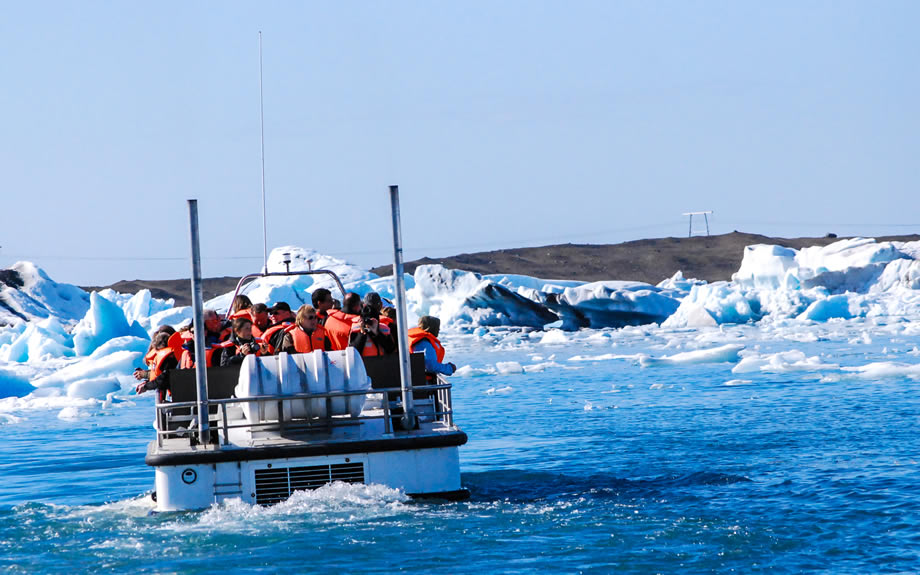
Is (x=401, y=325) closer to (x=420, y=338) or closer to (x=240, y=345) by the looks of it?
(x=420, y=338)

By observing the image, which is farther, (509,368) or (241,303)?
(509,368)

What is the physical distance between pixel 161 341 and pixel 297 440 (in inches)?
61.8

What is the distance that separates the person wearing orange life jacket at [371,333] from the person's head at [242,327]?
2.27 ft

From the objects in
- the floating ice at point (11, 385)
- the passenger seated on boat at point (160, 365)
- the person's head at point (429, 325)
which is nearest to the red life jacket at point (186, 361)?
the passenger seated on boat at point (160, 365)

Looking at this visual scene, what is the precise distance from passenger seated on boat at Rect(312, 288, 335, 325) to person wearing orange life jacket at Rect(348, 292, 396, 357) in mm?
299

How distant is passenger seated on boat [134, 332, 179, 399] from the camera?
7.71 m

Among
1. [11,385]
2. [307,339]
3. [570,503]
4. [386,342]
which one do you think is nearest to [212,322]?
[307,339]

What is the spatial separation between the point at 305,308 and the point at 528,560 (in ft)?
8.19

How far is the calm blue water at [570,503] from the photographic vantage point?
607 cm

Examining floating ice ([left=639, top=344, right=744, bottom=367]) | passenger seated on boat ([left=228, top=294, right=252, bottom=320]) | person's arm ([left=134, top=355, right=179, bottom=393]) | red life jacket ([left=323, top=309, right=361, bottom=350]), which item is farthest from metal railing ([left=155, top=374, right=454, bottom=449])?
floating ice ([left=639, top=344, right=744, bottom=367])

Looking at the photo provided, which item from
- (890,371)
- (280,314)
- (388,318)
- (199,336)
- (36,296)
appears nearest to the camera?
(199,336)

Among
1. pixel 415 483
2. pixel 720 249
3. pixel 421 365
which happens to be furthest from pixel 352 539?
pixel 720 249

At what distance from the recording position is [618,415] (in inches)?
547

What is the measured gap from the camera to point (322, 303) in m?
7.86
